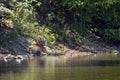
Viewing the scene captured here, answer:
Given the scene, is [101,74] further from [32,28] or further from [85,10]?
[85,10]

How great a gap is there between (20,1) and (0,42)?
7284mm

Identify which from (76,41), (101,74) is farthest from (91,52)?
(101,74)

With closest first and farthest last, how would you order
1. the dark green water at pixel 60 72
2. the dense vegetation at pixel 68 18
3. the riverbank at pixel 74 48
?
the dark green water at pixel 60 72, the riverbank at pixel 74 48, the dense vegetation at pixel 68 18

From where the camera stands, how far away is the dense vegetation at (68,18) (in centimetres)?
5059

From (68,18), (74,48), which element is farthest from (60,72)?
(68,18)

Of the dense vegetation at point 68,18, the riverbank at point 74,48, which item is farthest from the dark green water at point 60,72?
the dense vegetation at point 68,18

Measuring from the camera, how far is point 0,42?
154 ft

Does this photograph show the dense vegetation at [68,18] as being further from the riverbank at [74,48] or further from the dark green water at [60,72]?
the dark green water at [60,72]

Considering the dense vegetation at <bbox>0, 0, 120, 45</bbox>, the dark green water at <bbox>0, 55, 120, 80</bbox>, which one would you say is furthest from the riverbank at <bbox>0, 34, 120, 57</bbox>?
the dark green water at <bbox>0, 55, 120, 80</bbox>

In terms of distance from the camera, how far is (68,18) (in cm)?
5825

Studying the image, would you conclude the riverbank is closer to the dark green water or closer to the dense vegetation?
the dense vegetation

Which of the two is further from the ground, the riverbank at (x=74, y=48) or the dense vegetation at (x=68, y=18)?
the dense vegetation at (x=68, y=18)

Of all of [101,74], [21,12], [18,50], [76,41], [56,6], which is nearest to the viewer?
[101,74]

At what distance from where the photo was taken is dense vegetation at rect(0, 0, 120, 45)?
5059 cm
